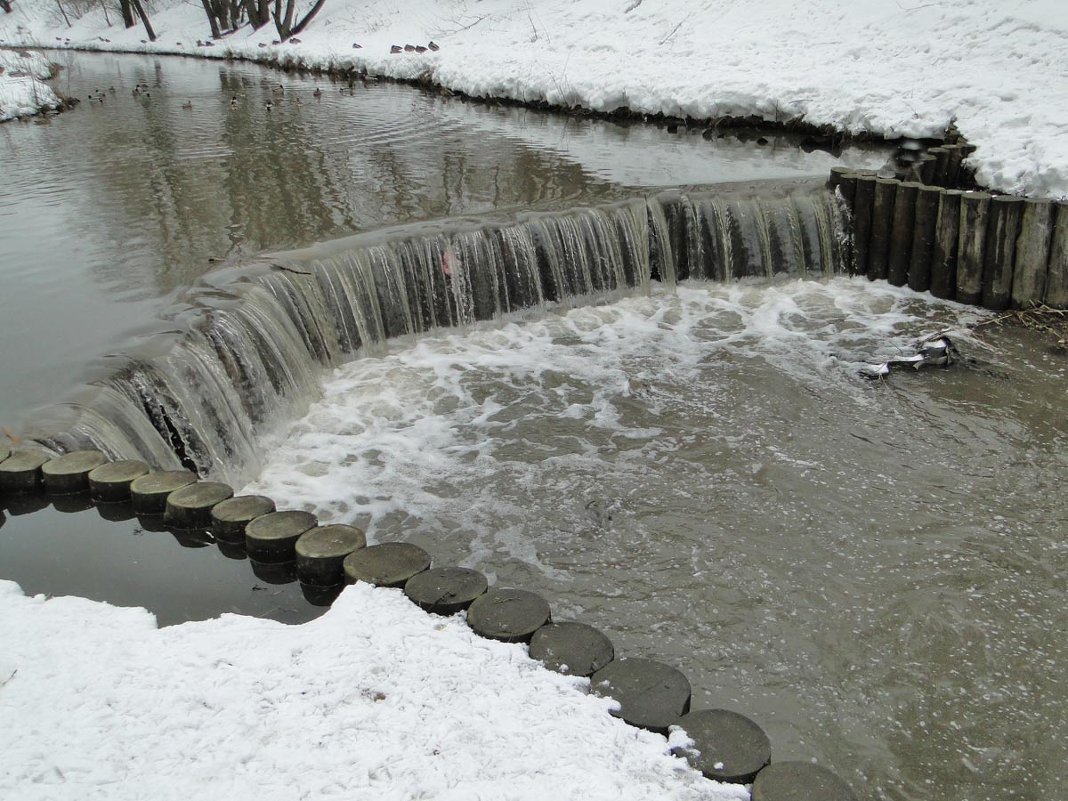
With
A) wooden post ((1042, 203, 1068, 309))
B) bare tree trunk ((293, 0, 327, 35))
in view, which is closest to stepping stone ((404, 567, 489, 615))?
wooden post ((1042, 203, 1068, 309))

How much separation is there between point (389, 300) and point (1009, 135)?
367 inches

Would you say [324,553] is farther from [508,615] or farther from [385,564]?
[508,615]

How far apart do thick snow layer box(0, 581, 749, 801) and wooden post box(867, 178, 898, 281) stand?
29.4 ft

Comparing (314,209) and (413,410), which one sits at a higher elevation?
(314,209)

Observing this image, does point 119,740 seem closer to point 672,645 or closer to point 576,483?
point 672,645

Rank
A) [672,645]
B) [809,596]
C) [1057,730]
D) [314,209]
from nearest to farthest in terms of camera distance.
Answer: [1057,730], [672,645], [809,596], [314,209]

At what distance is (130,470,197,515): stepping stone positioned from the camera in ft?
17.1

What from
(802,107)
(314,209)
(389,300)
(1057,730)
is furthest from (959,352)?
(802,107)

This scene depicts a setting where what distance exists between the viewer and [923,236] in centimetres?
1072

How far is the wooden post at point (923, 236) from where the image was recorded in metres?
10.6

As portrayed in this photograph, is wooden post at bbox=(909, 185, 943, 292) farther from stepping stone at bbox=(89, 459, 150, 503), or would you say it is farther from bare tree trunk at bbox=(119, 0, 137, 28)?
bare tree trunk at bbox=(119, 0, 137, 28)

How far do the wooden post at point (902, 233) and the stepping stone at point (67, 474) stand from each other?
963 centimetres

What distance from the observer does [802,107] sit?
16.3 m

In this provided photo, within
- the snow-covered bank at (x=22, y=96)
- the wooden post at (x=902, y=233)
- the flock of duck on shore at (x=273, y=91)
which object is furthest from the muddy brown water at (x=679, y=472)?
the flock of duck on shore at (x=273, y=91)
